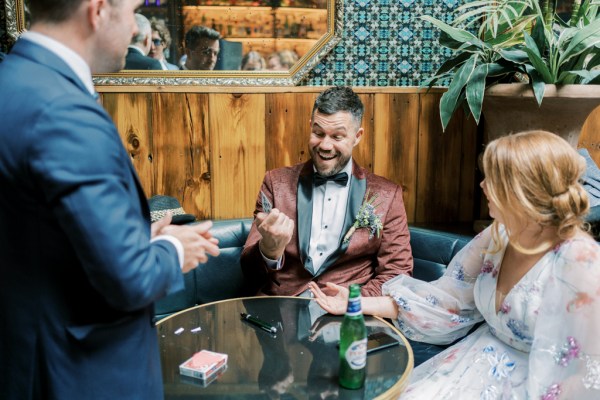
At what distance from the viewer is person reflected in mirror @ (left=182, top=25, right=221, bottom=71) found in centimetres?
271

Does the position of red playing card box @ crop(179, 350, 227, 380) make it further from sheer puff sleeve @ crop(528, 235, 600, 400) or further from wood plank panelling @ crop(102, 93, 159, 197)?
wood plank panelling @ crop(102, 93, 159, 197)

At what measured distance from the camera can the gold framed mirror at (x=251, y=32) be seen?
8.78ft

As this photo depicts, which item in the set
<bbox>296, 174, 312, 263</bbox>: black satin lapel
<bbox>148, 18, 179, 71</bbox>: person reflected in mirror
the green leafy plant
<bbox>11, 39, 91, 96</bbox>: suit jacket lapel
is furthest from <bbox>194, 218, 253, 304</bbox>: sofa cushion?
<bbox>11, 39, 91, 96</bbox>: suit jacket lapel

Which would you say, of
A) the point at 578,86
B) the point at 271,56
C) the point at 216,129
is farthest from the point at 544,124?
the point at 216,129

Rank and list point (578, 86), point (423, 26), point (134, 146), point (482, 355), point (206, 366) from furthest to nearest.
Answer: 1. point (423, 26)
2. point (134, 146)
3. point (578, 86)
4. point (482, 355)
5. point (206, 366)

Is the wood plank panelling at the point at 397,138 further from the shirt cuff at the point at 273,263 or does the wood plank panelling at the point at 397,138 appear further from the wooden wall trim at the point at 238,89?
the shirt cuff at the point at 273,263

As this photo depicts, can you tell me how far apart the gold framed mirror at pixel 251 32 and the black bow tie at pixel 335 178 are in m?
0.63

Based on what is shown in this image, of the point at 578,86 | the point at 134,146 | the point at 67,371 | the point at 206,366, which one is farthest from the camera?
the point at 134,146

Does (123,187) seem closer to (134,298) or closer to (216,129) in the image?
(134,298)

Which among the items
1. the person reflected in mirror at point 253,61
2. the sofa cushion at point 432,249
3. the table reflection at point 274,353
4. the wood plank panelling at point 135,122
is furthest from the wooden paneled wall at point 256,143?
the table reflection at point 274,353

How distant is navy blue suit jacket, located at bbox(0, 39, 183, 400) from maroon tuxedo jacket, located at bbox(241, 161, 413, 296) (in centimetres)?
130

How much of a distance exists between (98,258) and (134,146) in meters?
1.93

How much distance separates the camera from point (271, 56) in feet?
9.12

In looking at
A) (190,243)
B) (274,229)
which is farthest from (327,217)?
(190,243)
